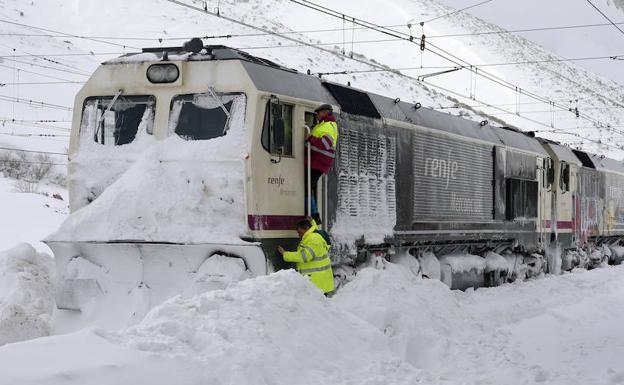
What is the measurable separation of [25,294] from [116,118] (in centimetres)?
258

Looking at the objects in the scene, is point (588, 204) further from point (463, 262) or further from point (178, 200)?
point (178, 200)

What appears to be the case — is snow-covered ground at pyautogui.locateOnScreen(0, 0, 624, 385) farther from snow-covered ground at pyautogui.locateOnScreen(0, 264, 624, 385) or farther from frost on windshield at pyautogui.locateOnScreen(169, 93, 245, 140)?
frost on windshield at pyautogui.locateOnScreen(169, 93, 245, 140)

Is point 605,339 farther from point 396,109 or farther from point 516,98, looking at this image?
point 516,98

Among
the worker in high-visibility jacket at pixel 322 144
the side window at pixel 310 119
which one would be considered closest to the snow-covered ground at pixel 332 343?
the worker in high-visibility jacket at pixel 322 144

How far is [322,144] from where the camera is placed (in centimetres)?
1035

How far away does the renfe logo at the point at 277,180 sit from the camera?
32.0ft

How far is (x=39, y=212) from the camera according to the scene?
29.4m

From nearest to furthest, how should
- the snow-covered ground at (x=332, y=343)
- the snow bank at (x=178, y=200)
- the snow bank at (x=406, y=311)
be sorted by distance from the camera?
the snow-covered ground at (x=332, y=343) → the snow bank at (x=406, y=311) → the snow bank at (x=178, y=200)

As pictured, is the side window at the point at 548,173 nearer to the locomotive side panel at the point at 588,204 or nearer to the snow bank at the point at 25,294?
the locomotive side panel at the point at 588,204

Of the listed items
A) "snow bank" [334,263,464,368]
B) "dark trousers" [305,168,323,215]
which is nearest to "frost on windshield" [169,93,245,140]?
"dark trousers" [305,168,323,215]

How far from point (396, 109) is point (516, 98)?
235ft

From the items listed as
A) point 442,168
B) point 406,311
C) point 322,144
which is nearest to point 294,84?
point 322,144

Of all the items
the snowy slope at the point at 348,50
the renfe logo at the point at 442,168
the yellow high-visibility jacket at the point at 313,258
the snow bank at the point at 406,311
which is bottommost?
the snow bank at the point at 406,311

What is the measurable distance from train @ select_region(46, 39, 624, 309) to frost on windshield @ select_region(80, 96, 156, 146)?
16 millimetres
